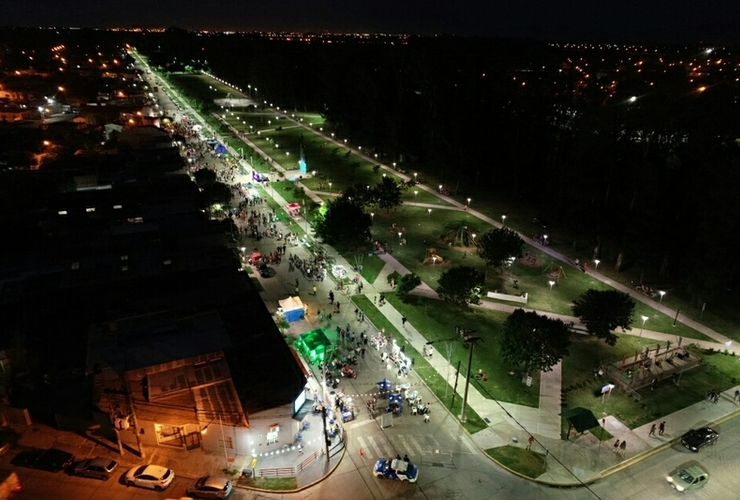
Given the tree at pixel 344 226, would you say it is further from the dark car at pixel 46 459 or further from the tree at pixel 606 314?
the dark car at pixel 46 459

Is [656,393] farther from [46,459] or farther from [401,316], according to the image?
[46,459]

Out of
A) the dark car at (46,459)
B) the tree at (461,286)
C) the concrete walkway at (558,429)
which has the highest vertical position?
the tree at (461,286)

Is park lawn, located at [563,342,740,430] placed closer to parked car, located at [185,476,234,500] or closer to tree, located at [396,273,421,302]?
tree, located at [396,273,421,302]

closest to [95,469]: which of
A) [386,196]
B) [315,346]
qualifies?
[315,346]

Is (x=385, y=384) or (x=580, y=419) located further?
(x=385, y=384)

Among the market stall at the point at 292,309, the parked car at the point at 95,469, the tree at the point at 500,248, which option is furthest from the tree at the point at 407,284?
the parked car at the point at 95,469

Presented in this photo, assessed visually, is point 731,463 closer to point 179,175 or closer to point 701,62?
point 179,175

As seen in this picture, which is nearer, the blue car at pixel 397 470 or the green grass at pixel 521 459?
the blue car at pixel 397 470
